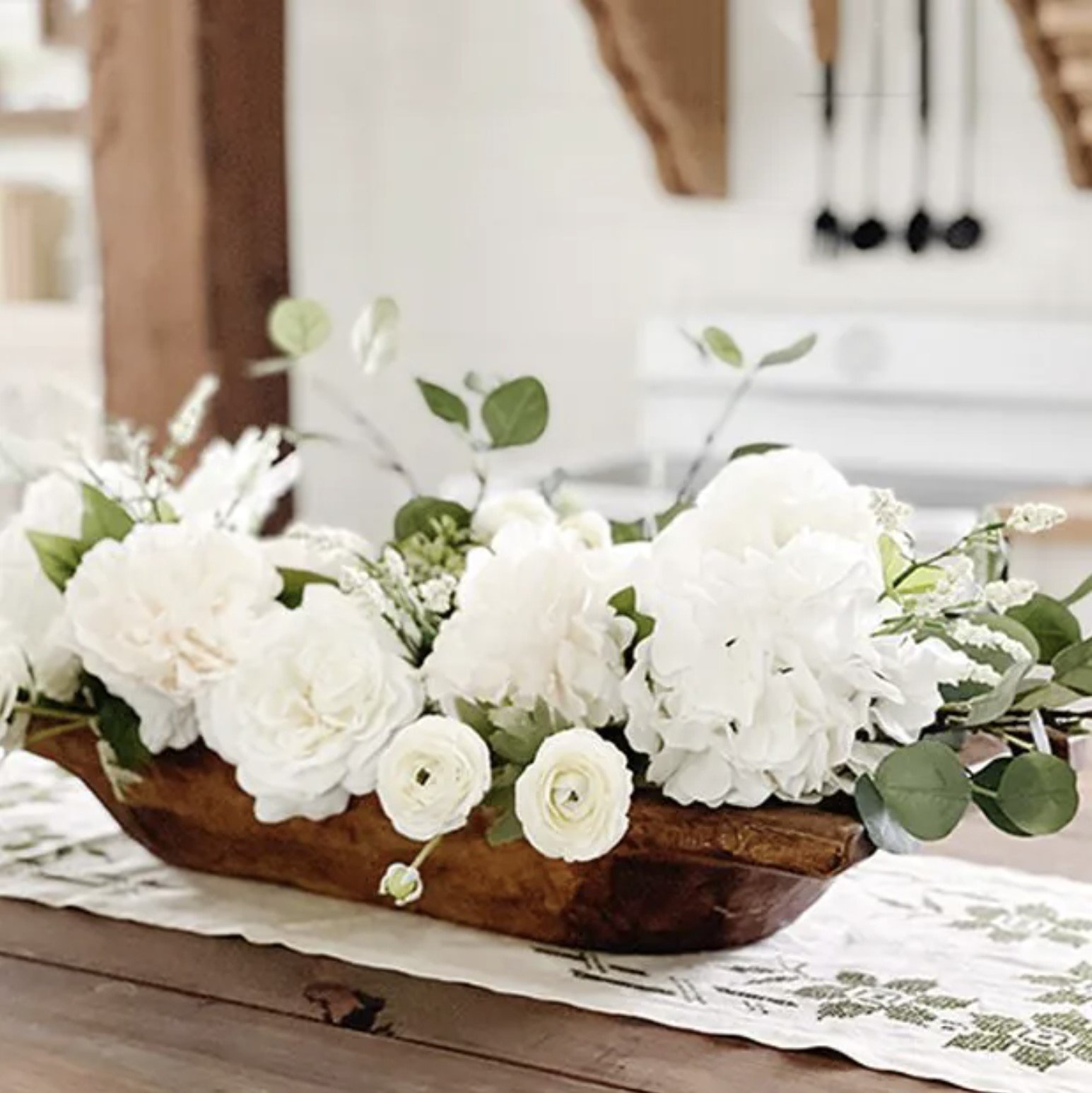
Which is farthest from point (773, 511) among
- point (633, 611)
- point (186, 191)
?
point (186, 191)

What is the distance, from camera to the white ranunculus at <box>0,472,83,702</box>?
4.39ft

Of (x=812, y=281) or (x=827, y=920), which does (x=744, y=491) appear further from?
(x=812, y=281)

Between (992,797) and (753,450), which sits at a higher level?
(753,450)

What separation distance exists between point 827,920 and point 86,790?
0.60 m

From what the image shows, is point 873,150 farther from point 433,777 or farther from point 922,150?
point 433,777

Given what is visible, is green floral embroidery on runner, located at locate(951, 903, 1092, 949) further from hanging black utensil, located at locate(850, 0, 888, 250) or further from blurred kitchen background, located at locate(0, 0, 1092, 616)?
hanging black utensil, located at locate(850, 0, 888, 250)

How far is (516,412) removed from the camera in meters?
1.32

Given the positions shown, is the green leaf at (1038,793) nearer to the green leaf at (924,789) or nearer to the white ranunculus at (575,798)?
the green leaf at (924,789)

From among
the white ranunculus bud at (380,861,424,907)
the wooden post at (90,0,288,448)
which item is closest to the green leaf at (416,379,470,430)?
the white ranunculus bud at (380,861,424,907)

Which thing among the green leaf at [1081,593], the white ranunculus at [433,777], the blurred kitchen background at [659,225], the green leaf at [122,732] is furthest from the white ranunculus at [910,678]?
the blurred kitchen background at [659,225]

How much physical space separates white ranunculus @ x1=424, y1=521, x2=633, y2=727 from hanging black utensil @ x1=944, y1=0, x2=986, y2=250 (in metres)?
2.15

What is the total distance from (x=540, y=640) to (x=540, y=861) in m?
0.14

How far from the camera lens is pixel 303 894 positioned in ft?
4.42

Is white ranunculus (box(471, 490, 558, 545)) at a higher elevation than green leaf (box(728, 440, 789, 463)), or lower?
lower
